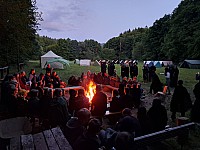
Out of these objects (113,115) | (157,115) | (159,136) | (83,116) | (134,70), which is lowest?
(113,115)

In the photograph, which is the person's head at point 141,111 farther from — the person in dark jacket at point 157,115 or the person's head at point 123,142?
the person's head at point 123,142

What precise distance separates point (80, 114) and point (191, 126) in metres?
3.42

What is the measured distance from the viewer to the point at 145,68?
1881cm

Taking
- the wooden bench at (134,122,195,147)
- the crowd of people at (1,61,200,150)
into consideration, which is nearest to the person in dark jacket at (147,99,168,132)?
the crowd of people at (1,61,200,150)

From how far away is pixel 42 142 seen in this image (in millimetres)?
3338

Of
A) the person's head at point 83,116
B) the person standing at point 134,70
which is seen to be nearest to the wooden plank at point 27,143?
the person's head at point 83,116

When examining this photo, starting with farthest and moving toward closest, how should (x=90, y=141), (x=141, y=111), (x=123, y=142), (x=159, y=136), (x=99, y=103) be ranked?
(x=99, y=103)
(x=141, y=111)
(x=159, y=136)
(x=123, y=142)
(x=90, y=141)

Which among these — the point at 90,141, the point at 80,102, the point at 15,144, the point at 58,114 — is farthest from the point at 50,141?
the point at 80,102

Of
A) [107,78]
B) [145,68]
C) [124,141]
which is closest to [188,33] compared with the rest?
[145,68]

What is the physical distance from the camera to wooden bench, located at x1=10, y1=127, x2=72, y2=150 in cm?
310

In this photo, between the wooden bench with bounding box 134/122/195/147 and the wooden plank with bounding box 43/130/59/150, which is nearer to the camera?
the wooden plank with bounding box 43/130/59/150

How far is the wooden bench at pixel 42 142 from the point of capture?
Answer: 3.10m

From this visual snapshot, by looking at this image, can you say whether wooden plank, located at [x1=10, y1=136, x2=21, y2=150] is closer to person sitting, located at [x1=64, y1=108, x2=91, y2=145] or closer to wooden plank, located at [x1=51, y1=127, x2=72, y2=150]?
wooden plank, located at [x1=51, y1=127, x2=72, y2=150]

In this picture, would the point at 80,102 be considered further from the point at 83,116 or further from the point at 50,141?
the point at 50,141
